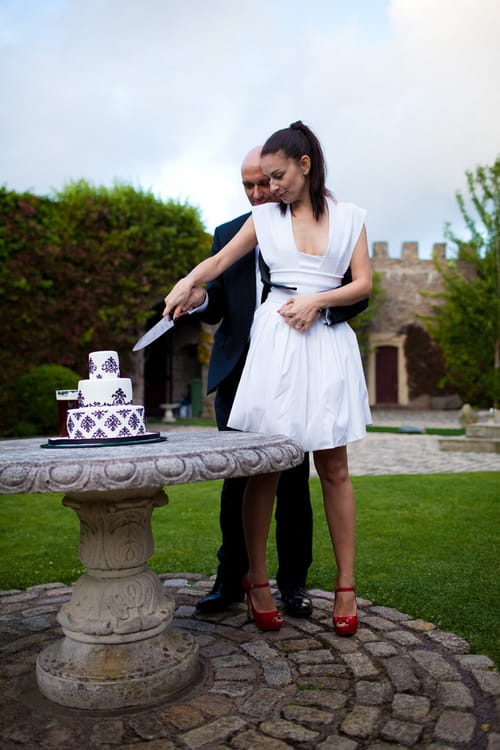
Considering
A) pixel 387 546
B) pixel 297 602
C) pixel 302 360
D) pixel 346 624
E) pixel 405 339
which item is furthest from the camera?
pixel 405 339

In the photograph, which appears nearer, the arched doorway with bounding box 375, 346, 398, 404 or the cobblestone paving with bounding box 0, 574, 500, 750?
the cobblestone paving with bounding box 0, 574, 500, 750

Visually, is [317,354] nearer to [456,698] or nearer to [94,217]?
[456,698]

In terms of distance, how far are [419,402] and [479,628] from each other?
21574 mm

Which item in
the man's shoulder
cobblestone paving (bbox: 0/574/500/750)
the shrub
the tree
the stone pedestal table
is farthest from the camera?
the tree

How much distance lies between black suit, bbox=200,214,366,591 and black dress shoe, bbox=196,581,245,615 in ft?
0.11

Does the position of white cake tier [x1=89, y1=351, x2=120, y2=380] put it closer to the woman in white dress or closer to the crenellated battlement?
the woman in white dress

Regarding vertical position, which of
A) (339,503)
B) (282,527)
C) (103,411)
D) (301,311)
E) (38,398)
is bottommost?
(282,527)

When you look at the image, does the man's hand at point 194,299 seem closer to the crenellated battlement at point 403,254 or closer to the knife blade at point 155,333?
the knife blade at point 155,333

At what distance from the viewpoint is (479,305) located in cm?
1875

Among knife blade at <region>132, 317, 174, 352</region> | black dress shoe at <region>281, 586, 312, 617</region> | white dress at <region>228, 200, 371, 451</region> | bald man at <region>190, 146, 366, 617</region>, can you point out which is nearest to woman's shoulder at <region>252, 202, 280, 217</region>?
white dress at <region>228, 200, 371, 451</region>

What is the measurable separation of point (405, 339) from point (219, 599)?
21.8 metres

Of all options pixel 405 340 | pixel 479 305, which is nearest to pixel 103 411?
pixel 479 305

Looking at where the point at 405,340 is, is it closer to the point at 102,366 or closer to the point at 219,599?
the point at 219,599

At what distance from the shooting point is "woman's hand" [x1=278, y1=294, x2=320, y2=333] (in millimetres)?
2457
